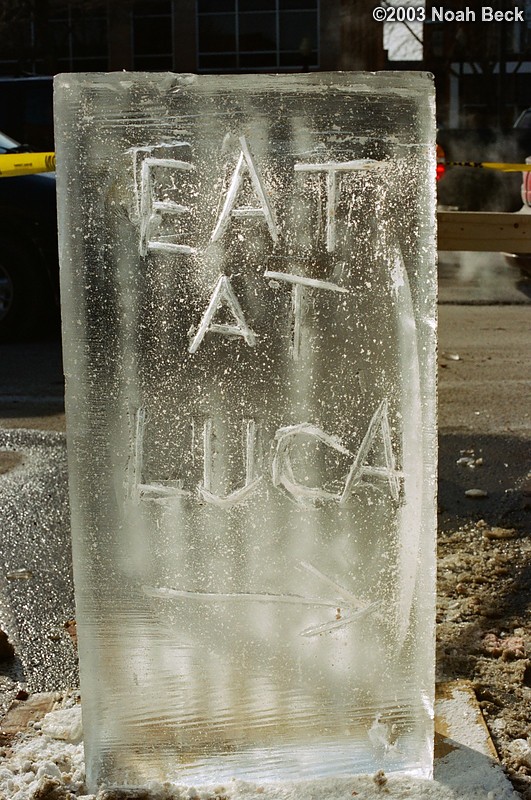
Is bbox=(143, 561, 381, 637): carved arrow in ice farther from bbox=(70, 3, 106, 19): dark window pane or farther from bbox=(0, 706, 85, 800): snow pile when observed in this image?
bbox=(70, 3, 106, 19): dark window pane

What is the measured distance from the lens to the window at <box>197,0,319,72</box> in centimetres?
3497

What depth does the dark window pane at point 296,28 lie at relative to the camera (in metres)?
34.9

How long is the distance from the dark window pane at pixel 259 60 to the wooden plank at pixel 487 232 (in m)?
31.5

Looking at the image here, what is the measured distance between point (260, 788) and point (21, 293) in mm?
6629

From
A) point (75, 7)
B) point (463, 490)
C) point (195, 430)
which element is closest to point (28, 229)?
point (463, 490)

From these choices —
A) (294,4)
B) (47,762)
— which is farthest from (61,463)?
(294,4)

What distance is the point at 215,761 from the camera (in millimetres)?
2344

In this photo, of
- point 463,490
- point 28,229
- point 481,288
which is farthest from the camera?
point 481,288

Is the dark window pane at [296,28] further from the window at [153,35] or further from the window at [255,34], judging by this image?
the window at [153,35]

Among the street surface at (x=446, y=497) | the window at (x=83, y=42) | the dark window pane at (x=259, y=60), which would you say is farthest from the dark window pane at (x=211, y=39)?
the street surface at (x=446, y=497)

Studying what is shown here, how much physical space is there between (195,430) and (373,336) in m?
0.40

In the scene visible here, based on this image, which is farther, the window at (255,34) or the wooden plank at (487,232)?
the window at (255,34)

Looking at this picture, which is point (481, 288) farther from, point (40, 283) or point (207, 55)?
point (207, 55)

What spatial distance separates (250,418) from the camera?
87.1 inches
